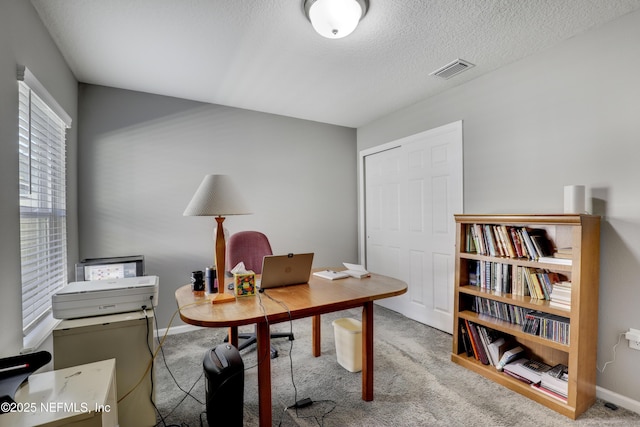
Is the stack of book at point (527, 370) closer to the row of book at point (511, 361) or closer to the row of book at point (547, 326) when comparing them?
the row of book at point (511, 361)

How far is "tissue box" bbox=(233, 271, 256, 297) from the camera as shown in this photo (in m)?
1.71

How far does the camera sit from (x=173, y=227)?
3072 millimetres

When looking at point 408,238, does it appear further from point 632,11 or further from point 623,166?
point 632,11

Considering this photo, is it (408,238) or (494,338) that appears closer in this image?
(494,338)

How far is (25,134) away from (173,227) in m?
1.52

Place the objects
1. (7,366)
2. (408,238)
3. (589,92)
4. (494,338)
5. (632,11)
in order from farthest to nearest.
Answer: (408,238) < (494,338) < (589,92) < (632,11) < (7,366)

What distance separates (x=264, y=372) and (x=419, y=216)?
94.0 inches

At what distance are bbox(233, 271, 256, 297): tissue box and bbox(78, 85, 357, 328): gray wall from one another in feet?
5.49

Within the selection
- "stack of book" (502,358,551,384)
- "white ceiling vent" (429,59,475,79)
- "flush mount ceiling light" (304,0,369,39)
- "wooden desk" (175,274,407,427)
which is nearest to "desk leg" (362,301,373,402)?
"wooden desk" (175,274,407,427)

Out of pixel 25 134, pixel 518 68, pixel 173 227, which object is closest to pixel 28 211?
pixel 25 134

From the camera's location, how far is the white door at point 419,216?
2994mm

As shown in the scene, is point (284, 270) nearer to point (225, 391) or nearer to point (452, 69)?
point (225, 391)

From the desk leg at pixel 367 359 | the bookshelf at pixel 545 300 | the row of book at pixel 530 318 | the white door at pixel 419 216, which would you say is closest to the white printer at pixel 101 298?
the desk leg at pixel 367 359

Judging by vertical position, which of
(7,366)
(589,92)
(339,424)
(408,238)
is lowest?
(339,424)
